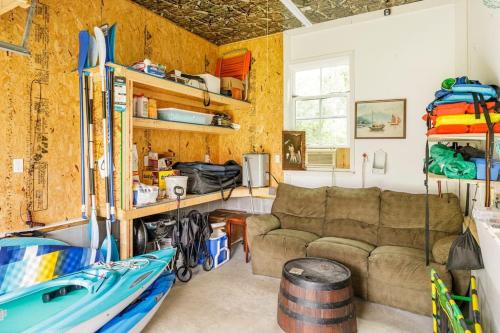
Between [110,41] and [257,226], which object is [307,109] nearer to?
[257,226]

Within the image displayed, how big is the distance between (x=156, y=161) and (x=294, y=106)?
196 cm

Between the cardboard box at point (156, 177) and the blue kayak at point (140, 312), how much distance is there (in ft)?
3.78

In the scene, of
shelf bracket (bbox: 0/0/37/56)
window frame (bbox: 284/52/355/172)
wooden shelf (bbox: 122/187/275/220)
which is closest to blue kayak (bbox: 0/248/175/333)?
wooden shelf (bbox: 122/187/275/220)

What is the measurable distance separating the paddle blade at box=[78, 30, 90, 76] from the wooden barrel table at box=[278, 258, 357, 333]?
2511 millimetres

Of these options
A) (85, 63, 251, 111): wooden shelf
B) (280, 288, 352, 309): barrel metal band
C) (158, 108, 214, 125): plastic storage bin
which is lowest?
(280, 288, 352, 309): barrel metal band

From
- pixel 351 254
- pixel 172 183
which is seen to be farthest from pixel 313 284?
pixel 172 183

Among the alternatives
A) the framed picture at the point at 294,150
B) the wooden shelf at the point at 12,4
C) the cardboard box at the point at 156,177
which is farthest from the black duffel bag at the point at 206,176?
the wooden shelf at the point at 12,4

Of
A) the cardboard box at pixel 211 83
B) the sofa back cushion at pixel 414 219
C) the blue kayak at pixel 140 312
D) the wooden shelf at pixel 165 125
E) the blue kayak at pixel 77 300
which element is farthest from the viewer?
the cardboard box at pixel 211 83

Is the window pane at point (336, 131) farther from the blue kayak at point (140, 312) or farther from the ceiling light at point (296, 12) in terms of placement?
the blue kayak at point (140, 312)

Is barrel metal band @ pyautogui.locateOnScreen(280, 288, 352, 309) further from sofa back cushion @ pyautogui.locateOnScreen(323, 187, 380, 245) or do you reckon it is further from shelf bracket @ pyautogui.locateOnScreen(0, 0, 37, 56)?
shelf bracket @ pyautogui.locateOnScreen(0, 0, 37, 56)

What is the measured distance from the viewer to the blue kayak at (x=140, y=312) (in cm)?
205

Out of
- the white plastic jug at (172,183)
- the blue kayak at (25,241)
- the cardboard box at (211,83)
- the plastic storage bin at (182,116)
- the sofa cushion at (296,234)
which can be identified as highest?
the cardboard box at (211,83)

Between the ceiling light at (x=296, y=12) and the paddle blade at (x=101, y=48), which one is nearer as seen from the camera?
the paddle blade at (x=101, y=48)

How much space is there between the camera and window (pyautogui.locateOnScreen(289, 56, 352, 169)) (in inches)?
156
